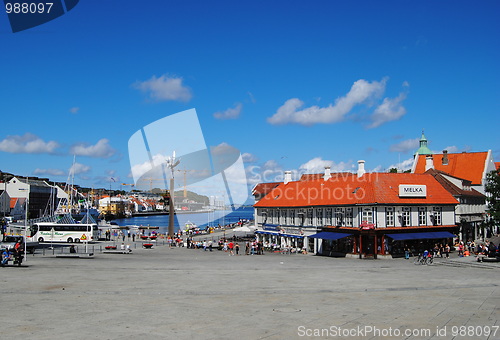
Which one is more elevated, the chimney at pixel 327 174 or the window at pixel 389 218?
the chimney at pixel 327 174

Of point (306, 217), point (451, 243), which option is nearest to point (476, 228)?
point (451, 243)

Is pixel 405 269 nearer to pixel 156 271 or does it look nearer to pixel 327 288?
pixel 327 288

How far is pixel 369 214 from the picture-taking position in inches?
1817

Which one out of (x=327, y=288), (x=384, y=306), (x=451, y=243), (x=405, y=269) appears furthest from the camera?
(x=451, y=243)

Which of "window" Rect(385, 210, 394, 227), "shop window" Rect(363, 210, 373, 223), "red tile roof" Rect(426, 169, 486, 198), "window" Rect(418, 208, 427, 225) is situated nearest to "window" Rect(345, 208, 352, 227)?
"shop window" Rect(363, 210, 373, 223)

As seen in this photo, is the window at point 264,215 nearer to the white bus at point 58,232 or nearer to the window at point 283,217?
the window at point 283,217

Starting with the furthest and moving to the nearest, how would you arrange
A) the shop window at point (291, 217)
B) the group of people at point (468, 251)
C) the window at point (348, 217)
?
the shop window at point (291, 217) → the window at point (348, 217) → the group of people at point (468, 251)

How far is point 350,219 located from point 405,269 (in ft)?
47.5

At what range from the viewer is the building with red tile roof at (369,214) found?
4591 centimetres

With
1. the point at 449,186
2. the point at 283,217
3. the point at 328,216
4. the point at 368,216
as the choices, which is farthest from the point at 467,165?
the point at 368,216

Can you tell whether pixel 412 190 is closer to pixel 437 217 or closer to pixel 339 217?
pixel 437 217

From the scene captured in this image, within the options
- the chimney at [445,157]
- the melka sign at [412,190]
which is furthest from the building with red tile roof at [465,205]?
the melka sign at [412,190]

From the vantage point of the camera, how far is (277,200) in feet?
211

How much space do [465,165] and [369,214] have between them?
1451 inches
